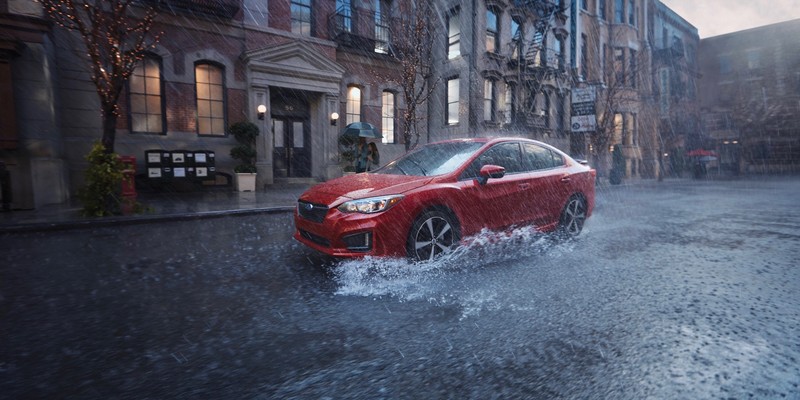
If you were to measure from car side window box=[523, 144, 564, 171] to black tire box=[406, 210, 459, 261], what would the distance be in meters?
1.91

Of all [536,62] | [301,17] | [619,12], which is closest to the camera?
[301,17]

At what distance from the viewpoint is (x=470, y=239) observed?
464cm

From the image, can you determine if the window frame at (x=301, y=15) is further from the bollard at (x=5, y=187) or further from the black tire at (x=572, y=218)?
the black tire at (x=572, y=218)

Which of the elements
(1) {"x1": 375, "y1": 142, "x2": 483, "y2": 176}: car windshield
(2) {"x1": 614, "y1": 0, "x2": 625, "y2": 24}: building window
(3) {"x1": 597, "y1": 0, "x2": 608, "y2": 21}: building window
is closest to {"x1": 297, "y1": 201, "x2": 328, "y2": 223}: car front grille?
(1) {"x1": 375, "y1": 142, "x2": 483, "y2": 176}: car windshield

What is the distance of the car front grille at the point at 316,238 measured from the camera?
13.7 feet

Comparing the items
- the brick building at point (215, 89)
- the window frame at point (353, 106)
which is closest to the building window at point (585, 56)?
the brick building at point (215, 89)

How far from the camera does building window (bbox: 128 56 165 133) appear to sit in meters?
13.2

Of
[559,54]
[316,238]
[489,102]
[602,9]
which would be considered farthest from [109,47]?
[602,9]

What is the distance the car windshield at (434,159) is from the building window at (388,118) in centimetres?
1355

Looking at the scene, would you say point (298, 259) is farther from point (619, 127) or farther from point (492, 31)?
point (619, 127)

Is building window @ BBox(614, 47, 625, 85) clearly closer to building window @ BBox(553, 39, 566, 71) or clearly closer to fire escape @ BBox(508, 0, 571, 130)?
building window @ BBox(553, 39, 566, 71)

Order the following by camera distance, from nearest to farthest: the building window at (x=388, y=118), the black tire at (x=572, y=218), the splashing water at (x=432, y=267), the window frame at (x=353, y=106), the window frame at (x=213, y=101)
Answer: the splashing water at (x=432, y=267)
the black tire at (x=572, y=218)
the window frame at (x=213, y=101)
the window frame at (x=353, y=106)
the building window at (x=388, y=118)

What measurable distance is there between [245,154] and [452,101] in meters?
11.7

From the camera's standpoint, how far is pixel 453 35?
21.1 m
